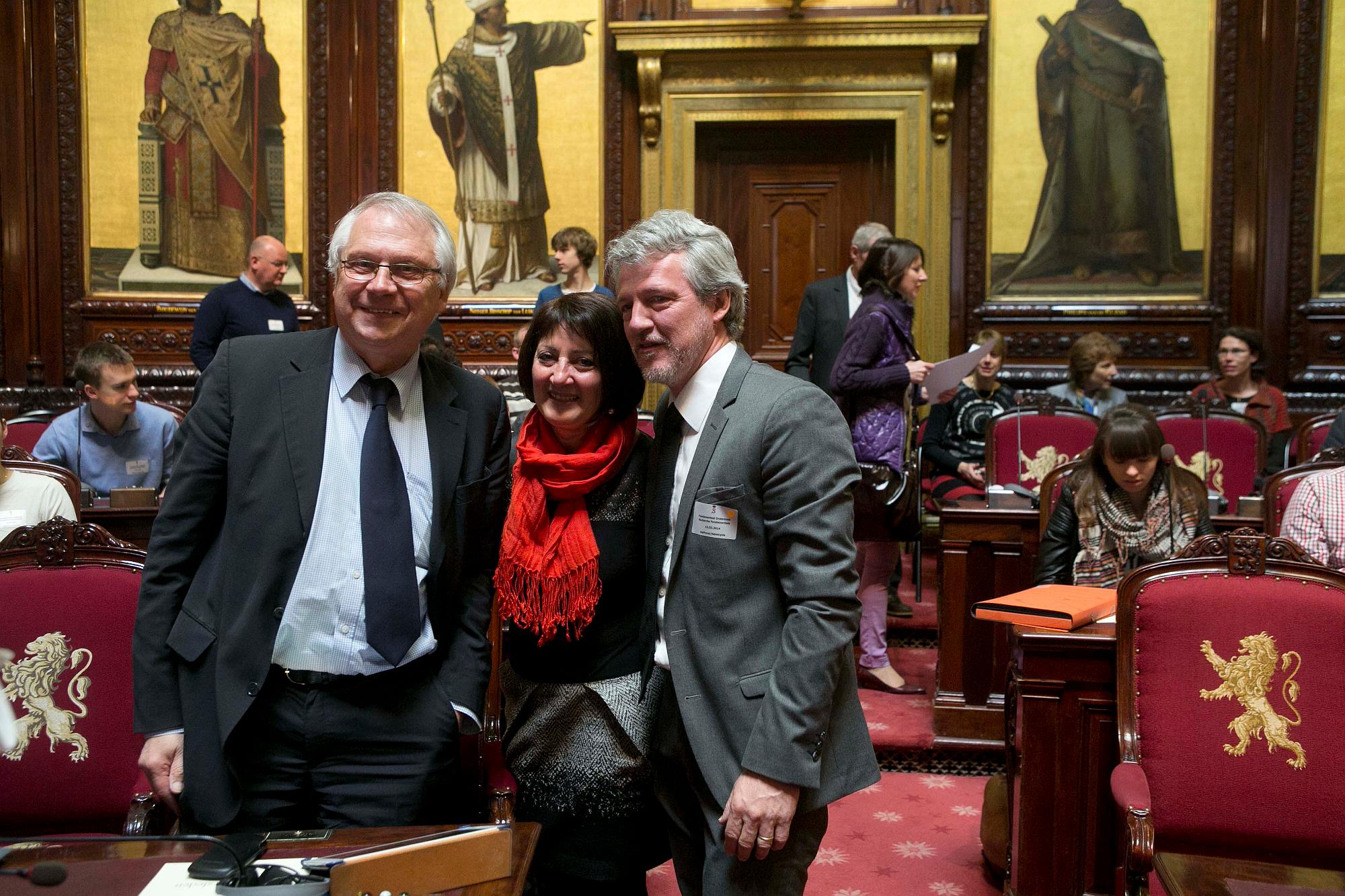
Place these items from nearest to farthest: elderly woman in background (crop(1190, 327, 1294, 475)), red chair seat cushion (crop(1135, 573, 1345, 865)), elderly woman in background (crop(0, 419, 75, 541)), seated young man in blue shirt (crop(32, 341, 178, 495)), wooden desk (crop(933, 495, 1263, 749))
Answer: red chair seat cushion (crop(1135, 573, 1345, 865))
elderly woman in background (crop(0, 419, 75, 541))
wooden desk (crop(933, 495, 1263, 749))
seated young man in blue shirt (crop(32, 341, 178, 495))
elderly woman in background (crop(1190, 327, 1294, 475))

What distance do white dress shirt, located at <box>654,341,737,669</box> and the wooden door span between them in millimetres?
5271

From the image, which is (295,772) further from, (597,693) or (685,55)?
(685,55)

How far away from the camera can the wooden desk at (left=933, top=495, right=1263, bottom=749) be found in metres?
3.86

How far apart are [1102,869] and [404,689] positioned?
186 centimetres

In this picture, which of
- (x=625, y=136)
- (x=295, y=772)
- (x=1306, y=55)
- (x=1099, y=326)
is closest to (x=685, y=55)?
(x=625, y=136)

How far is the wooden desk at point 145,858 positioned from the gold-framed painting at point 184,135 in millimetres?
6043

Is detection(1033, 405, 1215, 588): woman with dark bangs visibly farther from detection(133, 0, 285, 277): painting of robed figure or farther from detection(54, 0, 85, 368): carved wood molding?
detection(54, 0, 85, 368): carved wood molding

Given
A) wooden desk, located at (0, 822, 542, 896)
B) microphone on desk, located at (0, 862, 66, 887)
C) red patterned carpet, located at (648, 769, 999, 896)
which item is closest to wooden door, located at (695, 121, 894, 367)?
red patterned carpet, located at (648, 769, 999, 896)

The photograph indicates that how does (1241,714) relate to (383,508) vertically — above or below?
below

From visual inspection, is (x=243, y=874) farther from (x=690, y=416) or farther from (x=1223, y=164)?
(x=1223, y=164)

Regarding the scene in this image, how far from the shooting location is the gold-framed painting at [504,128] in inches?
269

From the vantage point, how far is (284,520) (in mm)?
1637

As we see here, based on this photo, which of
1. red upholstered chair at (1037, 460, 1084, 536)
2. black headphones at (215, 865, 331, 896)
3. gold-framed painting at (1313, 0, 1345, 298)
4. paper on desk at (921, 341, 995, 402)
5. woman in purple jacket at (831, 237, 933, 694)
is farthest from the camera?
gold-framed painting at (1313, 0, 1345, 298)

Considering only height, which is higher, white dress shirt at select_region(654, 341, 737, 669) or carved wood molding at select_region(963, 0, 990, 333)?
carved wood molding at select_region(963, 0, 990, 333)
